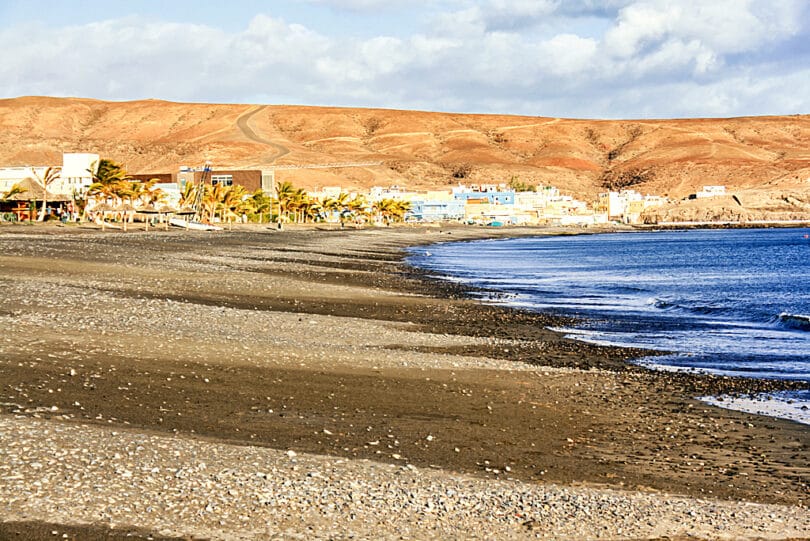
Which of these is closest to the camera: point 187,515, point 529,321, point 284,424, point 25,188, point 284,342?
point 187,515

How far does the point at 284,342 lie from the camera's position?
18.1 meters

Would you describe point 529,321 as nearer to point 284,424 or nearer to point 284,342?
point 284,342

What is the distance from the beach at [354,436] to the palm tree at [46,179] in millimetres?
63825

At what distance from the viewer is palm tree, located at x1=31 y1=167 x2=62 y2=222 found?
8153 cm

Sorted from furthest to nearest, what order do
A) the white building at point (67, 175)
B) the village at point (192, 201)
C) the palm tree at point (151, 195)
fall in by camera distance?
the palm tree at point (151, 195), the white building at point (67, 175), the village at point (192, 201)

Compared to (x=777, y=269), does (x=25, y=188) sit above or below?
above

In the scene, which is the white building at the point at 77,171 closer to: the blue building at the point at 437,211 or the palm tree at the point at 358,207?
the palm tree at the point at 358,207

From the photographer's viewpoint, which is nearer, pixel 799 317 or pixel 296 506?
pixel 296 506

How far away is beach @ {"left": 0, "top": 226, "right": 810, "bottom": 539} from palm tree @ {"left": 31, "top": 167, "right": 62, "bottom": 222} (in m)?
63.8

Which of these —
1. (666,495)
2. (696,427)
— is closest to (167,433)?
(666,495)

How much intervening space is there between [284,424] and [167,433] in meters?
1.53

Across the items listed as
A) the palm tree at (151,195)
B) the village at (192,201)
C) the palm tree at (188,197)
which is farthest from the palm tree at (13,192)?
the palm tree at (188,197)

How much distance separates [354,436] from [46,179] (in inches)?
3313

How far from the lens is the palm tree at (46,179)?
8153 centimetres
